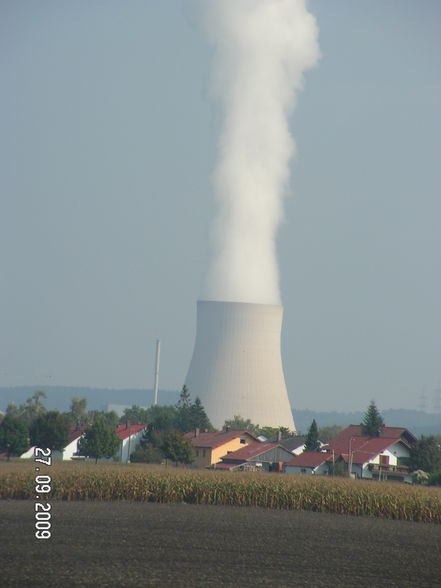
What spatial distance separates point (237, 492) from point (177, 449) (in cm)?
1676

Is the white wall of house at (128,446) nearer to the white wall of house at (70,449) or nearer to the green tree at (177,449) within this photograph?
the white wall of house at (70,449)

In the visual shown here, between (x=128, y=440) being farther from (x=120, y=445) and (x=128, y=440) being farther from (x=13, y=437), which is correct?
(x=13, y=437)

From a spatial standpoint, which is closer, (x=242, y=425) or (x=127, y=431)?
(x=127, y=431)

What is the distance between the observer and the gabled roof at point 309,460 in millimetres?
40891

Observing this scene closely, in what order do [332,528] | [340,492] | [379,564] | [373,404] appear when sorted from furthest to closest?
[373,404]
[340,492]
[332,528]
[379,564]

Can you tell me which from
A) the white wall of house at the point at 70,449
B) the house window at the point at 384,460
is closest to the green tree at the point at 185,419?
the white wall of house at the point at 70,449

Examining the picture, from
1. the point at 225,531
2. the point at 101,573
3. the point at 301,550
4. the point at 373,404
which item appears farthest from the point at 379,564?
the point at 373,404

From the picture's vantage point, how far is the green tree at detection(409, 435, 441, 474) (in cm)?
4141

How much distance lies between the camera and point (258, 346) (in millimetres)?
48000

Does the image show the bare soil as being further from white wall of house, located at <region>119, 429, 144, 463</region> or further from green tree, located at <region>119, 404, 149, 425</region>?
green tree, located at <region>119, 404, 149, 425</region>

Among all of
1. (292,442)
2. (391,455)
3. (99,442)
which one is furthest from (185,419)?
(391,455)

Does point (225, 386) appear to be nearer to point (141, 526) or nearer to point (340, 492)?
point (340, 492)

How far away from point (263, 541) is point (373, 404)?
3636 cm

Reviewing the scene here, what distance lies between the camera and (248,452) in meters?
44.9
